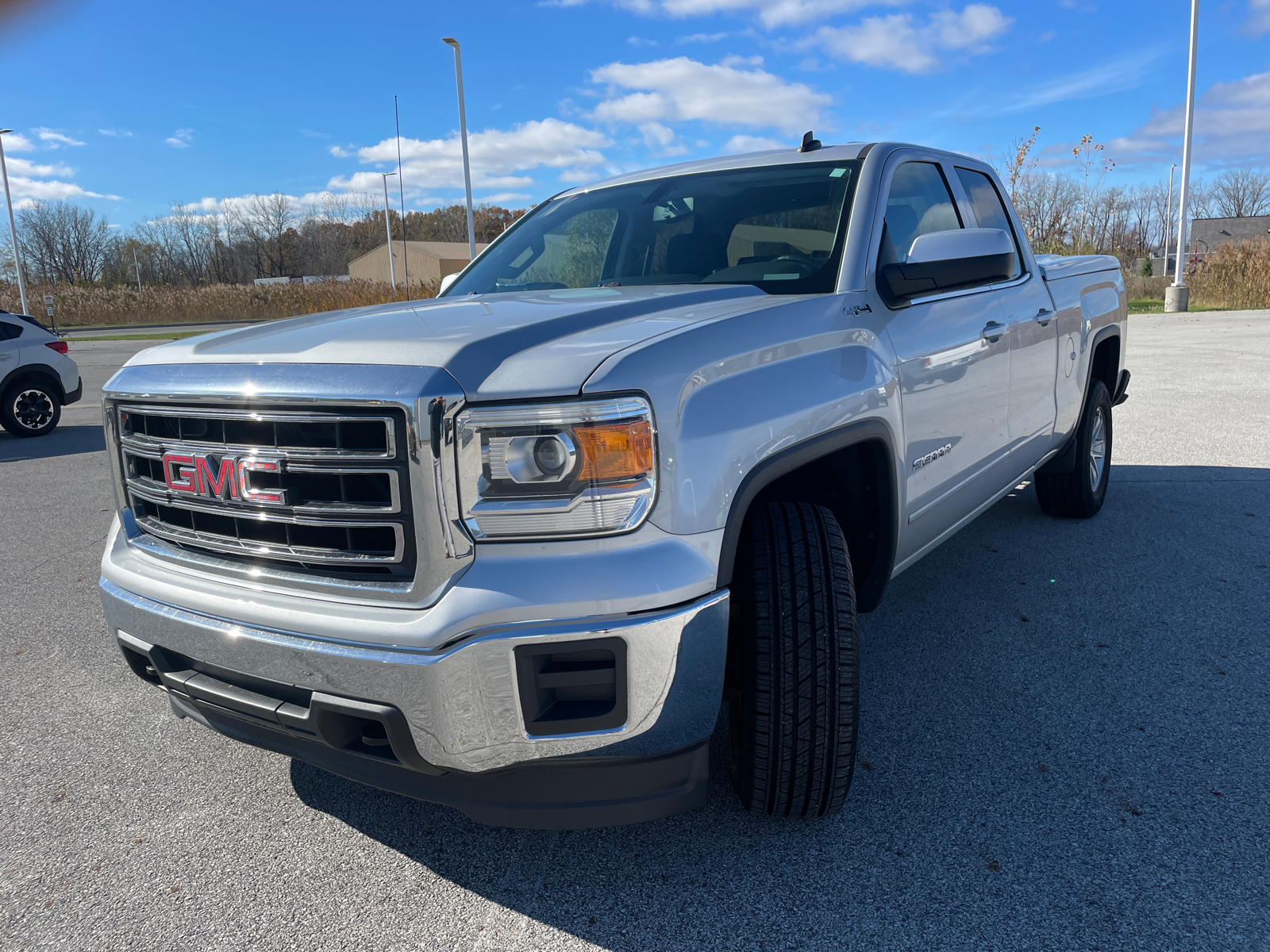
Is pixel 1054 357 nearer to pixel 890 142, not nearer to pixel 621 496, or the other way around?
pixel 890 142

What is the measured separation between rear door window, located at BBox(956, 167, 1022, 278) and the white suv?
34.6 ft

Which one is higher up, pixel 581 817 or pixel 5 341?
pixel 5 341

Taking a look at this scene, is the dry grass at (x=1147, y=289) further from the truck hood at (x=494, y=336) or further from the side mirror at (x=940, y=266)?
the truck hood at (x=494, y=336)

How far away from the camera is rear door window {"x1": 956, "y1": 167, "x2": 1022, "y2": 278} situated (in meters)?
3.87

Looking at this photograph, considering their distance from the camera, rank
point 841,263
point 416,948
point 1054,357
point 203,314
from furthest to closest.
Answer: point 203,314
point 1054,357
point 841,263
point 416,948

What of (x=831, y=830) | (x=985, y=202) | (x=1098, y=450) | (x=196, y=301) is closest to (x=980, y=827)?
(x=831, y=830)

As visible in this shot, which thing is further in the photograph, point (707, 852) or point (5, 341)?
point (5, 341)

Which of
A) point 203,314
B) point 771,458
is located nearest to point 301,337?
point 771,458

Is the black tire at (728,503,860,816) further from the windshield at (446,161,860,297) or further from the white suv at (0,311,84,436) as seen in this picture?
the white suv at (0,311,84,436)

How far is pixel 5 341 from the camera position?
33.9 feet

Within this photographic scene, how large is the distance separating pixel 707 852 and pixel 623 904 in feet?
0.88

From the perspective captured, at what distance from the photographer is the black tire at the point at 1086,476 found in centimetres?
482

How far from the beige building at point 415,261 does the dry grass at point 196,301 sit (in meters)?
21.7

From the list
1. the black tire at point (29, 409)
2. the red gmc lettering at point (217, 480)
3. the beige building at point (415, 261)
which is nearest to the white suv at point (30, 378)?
the black tire at point (29, 409)
